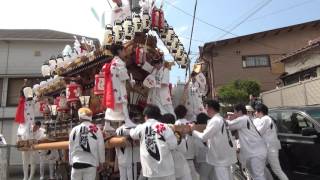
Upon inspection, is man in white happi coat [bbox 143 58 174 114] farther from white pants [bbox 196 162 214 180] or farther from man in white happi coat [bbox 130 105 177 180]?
man in white happi coat [bbox 130 105 177 180]

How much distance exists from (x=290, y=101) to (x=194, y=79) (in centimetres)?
855

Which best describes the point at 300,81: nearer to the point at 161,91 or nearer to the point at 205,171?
the point at 161,91

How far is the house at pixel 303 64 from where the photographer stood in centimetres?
1722

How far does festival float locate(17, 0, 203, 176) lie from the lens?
701cm

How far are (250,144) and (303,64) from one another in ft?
45.1

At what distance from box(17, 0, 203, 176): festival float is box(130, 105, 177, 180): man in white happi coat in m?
0.51

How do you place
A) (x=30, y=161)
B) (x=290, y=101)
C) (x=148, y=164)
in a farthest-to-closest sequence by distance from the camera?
(x=290, y=101) < (x=30, y=161) < (x=148, y=164)

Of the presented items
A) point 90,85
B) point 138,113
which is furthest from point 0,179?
point 138,113

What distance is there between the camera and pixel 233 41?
25469mm

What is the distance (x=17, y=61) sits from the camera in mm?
21016

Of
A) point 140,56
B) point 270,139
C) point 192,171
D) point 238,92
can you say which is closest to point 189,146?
point 192,171

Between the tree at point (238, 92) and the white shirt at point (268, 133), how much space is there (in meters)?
12.1

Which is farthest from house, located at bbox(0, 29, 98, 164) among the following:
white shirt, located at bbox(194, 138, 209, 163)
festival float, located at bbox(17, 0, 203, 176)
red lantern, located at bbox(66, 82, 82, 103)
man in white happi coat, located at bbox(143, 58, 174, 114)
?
white shirt, located at bbox(194, 138, 209, 163)

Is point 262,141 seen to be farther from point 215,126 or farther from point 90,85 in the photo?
point 90,85
